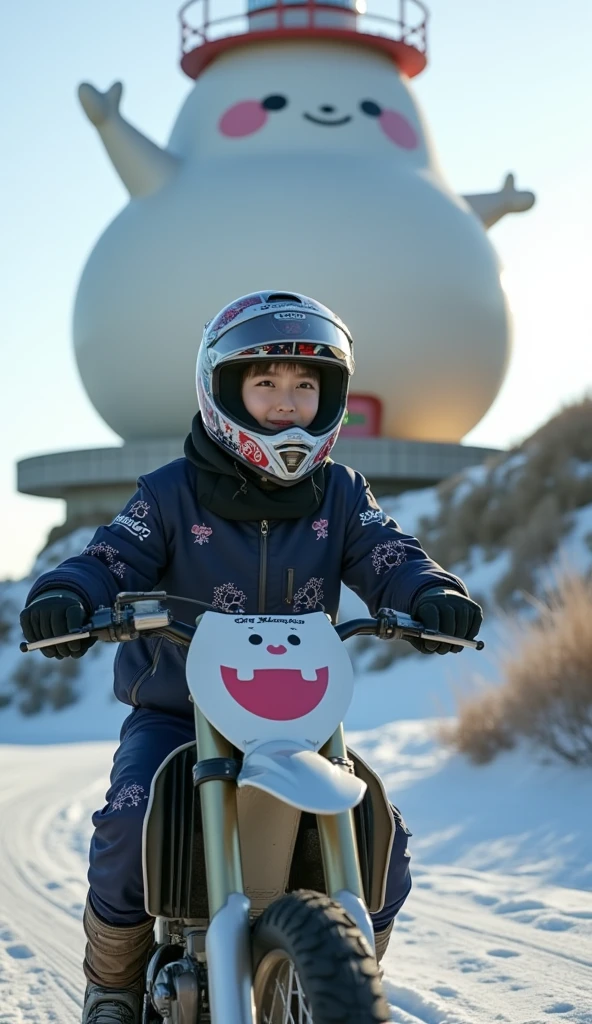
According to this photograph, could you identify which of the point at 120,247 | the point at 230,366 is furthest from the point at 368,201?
the point at 230,366

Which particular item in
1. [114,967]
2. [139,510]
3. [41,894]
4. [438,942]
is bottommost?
[41,894]

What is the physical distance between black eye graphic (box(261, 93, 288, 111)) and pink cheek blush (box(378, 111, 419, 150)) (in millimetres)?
A: 2236

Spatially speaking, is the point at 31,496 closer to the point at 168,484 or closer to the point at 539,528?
the point at 539,528

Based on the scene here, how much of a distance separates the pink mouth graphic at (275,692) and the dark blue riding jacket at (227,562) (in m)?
0.56

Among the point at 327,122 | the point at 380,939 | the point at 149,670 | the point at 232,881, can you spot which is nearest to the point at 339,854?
the point at 232,881

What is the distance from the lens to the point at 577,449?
17734 millimetres

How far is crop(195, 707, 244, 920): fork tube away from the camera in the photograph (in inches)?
91.7

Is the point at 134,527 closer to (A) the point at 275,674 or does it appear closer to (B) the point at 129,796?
(B) the point at 129,796

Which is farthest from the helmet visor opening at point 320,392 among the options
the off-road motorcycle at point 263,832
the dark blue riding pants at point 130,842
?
the dark blue riding pants at point 130,842

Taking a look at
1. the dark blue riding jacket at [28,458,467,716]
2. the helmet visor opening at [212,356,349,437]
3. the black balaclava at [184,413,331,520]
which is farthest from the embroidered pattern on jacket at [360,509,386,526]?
the helmet visor opening at [212,356,349,437]

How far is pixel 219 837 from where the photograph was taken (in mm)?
2357

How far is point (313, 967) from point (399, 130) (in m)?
29.4

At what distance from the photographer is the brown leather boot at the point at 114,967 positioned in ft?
9.43

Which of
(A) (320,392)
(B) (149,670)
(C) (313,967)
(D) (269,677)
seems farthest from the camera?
(A) (320,392)
